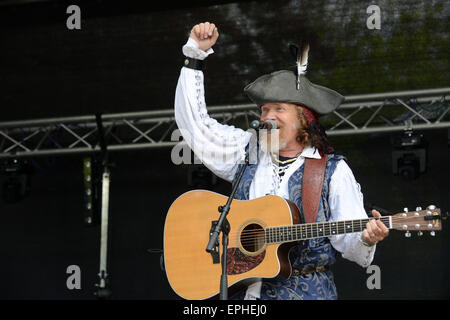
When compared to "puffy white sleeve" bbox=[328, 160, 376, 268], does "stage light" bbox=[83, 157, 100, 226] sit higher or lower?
higher

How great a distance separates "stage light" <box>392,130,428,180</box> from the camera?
6.88 m

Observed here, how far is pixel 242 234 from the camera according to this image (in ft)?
12.5

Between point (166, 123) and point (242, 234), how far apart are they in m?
4.15

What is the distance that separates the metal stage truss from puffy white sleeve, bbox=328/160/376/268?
9.92 ft

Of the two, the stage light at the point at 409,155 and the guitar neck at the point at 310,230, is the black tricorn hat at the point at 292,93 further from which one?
the stage light at the point at 409,155

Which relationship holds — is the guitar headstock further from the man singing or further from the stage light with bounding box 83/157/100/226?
the stage light with bounding box 83/157/100/226

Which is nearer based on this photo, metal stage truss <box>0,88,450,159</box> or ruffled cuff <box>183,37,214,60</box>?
ruffled cuff <box>183,37,214,60</box>

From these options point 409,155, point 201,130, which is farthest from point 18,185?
point 201,130

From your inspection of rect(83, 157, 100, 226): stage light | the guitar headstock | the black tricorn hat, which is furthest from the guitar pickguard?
rect(83, 157, 100, 226): stage light

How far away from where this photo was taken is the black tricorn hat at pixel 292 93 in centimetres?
404

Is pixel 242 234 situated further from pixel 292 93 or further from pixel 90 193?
pixel 90 193

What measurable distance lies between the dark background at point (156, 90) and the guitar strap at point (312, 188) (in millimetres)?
3112

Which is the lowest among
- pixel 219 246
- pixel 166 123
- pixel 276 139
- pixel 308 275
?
pixel 308 275

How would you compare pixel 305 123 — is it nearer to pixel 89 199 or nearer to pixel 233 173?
pixel 233 173
